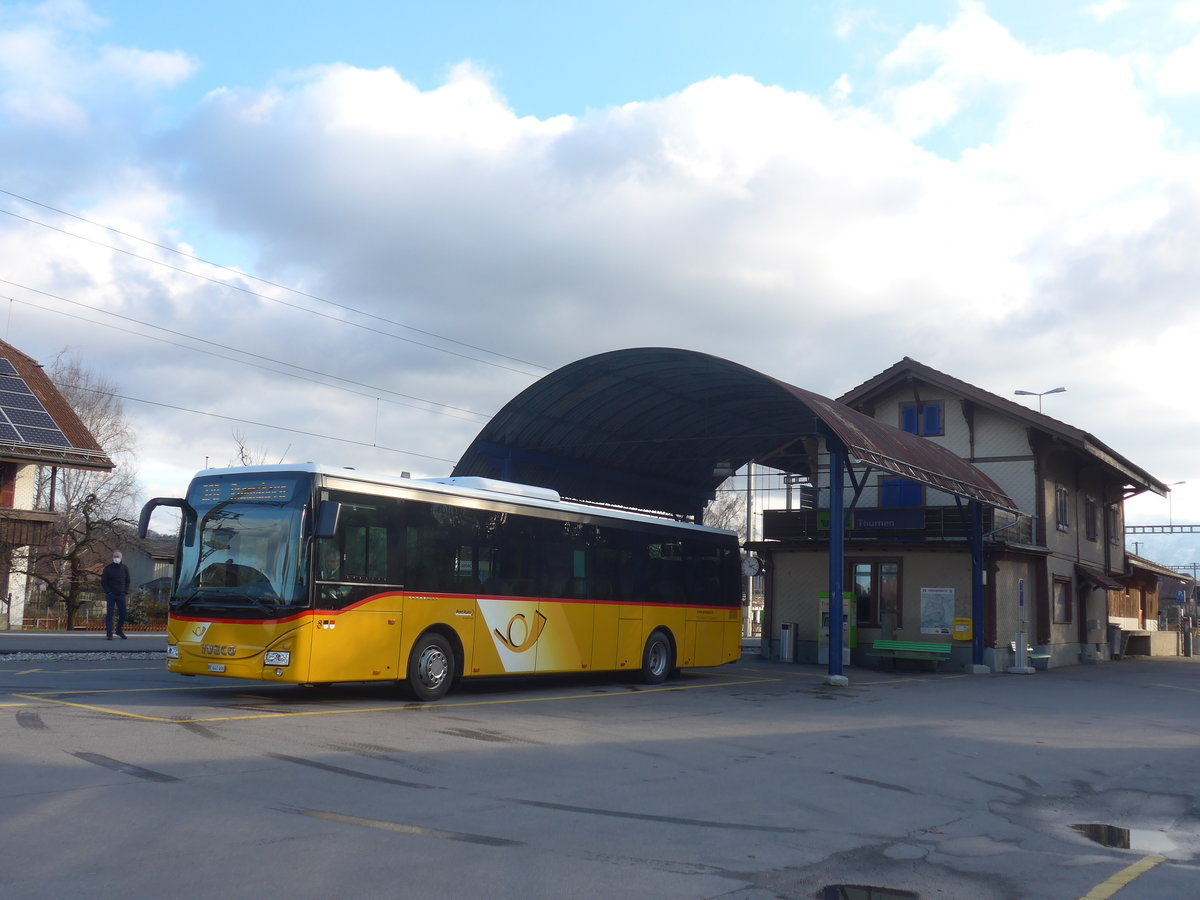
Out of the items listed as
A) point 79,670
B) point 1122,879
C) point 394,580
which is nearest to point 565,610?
point 394,580

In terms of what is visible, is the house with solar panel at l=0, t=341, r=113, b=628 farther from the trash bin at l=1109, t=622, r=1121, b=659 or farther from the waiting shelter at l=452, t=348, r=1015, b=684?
the trash bin at l=1109, t=622, r=1121, b=659

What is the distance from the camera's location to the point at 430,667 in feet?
48.7

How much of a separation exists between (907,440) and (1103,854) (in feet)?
61.2

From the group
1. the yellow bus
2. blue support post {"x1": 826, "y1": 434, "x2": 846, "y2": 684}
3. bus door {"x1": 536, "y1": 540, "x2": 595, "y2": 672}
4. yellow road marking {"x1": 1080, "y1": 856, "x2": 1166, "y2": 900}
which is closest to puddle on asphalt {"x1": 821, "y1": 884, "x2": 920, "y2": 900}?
yellow road marking {"x1": 1080, "y1": 856, "x2": 1166, "y2": 900}

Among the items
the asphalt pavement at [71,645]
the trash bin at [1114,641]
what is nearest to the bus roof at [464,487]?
the asphalt pavement at [71,645]

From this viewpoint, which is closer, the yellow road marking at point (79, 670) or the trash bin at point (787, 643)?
the yellow road marking at point (79, 670)

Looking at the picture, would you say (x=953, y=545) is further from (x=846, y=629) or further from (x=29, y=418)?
(x=29, y=418)

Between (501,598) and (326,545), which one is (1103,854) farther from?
(501,598)

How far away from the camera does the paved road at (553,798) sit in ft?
19.9

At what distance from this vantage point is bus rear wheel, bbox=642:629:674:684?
19734mm

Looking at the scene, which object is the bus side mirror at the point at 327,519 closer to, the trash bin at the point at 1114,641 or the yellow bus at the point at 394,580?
the yellow bus at the point at 394,580

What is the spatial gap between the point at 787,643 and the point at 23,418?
22.7m

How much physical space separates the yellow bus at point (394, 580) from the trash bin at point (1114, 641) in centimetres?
2604

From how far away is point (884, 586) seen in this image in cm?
3009
